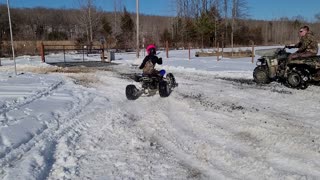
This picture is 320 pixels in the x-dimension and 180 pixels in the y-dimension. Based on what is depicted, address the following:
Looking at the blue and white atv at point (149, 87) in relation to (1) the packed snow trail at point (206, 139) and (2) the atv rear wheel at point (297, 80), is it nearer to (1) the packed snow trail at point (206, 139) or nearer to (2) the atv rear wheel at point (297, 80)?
(1) the packed snow trail at point (206, 139)

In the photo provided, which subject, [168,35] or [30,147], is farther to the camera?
[168,35]

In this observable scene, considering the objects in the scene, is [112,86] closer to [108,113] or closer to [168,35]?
[108,113]

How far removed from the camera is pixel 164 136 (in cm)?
613

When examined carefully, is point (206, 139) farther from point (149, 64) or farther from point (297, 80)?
point (297, 80)

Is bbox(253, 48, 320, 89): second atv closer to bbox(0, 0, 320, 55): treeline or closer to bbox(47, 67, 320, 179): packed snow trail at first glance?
bbox(47, 67, 320, 179): packed snow trail

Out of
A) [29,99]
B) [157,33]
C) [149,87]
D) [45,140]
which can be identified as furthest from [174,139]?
[157,33]

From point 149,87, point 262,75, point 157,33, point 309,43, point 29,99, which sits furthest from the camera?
point 157,33

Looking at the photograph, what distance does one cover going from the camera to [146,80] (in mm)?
10047

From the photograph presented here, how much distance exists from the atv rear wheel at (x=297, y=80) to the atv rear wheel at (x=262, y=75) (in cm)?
102

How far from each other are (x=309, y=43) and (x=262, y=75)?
5.93ft

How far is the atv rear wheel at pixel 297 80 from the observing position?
10.9 m

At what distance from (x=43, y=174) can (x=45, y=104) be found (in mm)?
4793

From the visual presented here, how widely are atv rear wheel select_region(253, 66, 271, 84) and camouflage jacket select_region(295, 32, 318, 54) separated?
52.6 inches

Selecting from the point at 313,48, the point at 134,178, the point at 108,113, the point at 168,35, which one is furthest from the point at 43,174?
the point at 168,35
